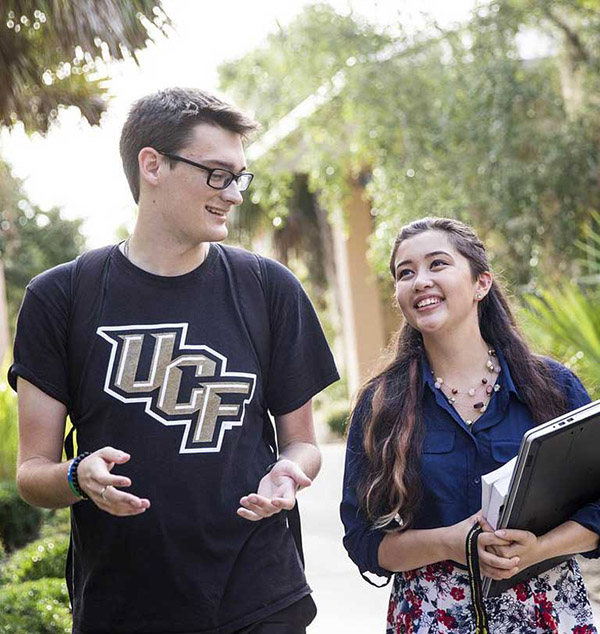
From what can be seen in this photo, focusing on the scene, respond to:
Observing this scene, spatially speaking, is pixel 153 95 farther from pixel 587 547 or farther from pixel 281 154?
pixel 281 154

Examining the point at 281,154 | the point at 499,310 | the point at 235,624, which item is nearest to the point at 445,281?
the point at 499,310

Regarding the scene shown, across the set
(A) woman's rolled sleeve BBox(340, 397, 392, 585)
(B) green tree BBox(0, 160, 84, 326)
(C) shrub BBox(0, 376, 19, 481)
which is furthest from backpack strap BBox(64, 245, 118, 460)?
(B) green tree BBox(0, 160, 84, 326)

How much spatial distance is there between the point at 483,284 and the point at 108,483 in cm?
132

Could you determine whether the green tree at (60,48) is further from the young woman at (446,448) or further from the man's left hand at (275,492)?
the man's left hand at (275,492)

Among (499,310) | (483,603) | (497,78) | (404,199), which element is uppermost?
(497,78)

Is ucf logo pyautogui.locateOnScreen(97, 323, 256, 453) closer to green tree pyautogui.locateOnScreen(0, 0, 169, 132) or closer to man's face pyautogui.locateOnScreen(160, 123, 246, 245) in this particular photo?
man's face pyautogui.locateOnScreen(160, 123, 246, 245)

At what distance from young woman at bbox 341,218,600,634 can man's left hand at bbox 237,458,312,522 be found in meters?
0.30

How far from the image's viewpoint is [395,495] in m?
2.87

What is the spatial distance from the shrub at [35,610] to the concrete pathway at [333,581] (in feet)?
4.78

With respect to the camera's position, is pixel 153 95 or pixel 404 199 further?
pixel 404 199

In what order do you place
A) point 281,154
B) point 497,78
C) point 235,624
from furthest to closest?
point 281,154
point 497,78
point 235,624

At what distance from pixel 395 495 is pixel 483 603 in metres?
0.36

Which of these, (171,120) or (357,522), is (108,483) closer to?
(357,522)

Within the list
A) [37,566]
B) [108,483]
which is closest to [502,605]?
[108,483]
